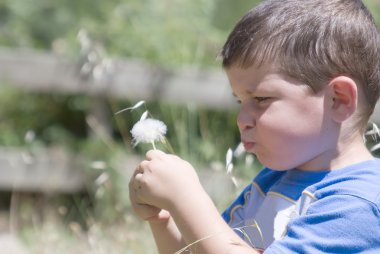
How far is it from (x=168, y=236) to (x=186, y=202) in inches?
13.8

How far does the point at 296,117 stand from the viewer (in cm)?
205

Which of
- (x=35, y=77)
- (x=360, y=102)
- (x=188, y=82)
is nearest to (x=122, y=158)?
(x=188, y=82)

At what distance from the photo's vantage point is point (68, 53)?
18.8 feet

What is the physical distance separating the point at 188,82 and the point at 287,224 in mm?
3205

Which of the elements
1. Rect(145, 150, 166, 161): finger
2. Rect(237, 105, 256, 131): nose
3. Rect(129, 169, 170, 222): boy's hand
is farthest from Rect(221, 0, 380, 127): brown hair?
Rect(129, 169, 170, 222): boy's hand

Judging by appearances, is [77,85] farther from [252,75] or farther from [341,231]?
[341,231]

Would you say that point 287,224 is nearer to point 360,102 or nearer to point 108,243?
point 360,102

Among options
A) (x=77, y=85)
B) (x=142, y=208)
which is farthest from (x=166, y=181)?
(x=77, y=85)

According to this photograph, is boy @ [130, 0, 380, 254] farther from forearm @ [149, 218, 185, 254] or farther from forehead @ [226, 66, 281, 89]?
forearm @ [149, 218, 185, 254]

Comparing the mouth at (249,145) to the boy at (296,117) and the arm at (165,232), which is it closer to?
the boy at (296,117)

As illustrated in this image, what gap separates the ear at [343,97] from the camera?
205 cm

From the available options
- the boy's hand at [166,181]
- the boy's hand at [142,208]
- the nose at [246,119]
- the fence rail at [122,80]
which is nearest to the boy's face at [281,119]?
the nose at [246,119]

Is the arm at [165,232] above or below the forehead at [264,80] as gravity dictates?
below

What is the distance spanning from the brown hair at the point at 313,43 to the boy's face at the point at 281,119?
0.03m
